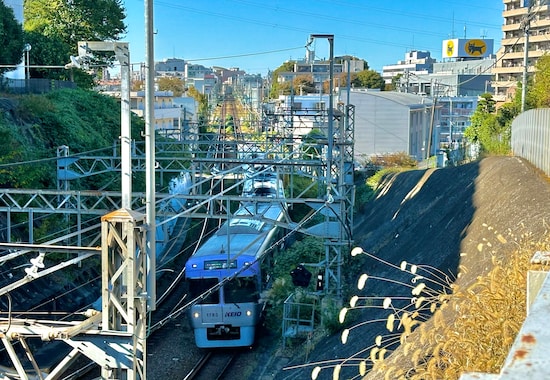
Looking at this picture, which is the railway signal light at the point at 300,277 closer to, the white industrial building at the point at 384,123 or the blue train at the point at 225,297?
the blue train at the point at 225,297

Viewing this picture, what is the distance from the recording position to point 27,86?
28.8m

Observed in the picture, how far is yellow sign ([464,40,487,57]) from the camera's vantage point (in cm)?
8056

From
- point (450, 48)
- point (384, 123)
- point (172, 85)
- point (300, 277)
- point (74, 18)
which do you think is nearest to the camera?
point (300, 277)

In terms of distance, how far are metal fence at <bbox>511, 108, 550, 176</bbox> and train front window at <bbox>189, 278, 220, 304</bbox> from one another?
7.17 m

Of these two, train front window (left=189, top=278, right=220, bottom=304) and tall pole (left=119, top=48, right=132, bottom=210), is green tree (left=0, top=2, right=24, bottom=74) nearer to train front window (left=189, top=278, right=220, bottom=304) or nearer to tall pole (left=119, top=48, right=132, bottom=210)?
train front window (left=189, top=278, right=220, bottom=304)

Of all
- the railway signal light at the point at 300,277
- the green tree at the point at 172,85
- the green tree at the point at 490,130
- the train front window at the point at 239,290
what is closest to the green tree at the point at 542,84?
the green tree at the point at 490,130

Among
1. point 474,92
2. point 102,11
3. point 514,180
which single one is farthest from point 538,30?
point 514,180

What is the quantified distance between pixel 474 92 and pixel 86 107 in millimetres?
55400

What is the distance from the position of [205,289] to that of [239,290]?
72cm

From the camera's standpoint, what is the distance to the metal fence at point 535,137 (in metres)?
13.9

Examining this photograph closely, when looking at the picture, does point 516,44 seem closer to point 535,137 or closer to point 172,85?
point 535,137

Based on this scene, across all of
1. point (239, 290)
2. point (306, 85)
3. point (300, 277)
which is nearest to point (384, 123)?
point (306, 85)

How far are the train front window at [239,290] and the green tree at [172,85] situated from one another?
59.9 metres

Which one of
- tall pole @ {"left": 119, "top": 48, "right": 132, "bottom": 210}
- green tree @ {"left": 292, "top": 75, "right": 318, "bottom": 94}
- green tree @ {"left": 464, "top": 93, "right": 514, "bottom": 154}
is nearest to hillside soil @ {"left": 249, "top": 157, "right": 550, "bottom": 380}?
green tree @ {"left": 464, "top": 93, "right": 514, "bottom": 154}
